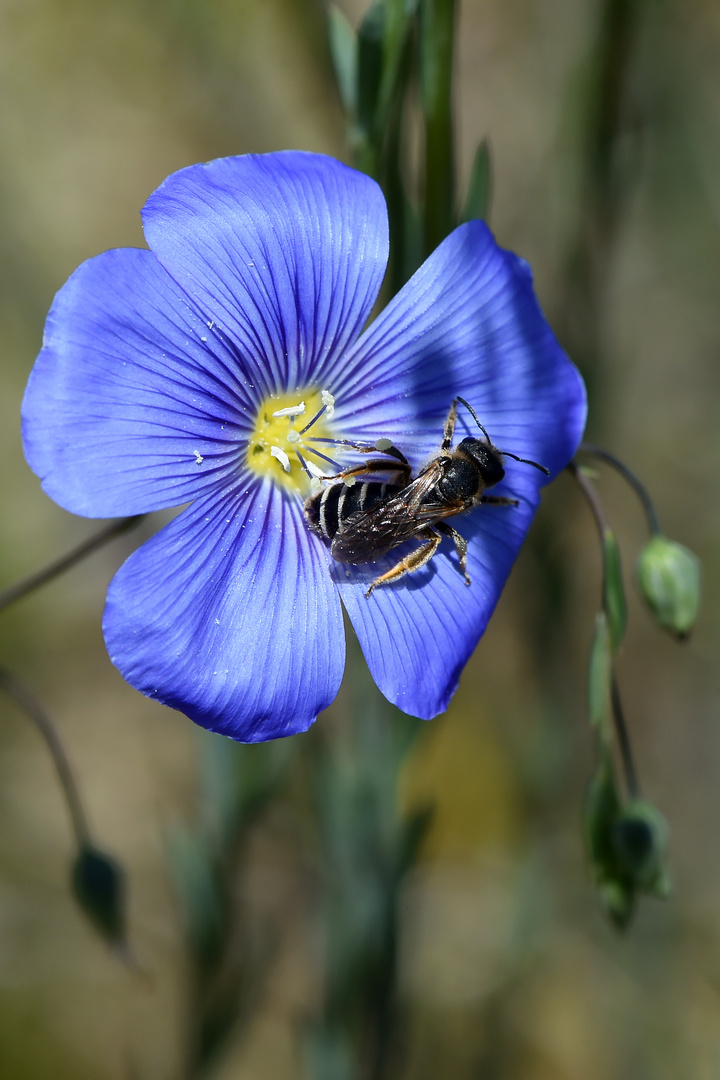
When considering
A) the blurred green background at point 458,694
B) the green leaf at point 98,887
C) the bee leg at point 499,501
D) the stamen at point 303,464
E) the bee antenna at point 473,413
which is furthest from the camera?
the blurred green background at point 458,694

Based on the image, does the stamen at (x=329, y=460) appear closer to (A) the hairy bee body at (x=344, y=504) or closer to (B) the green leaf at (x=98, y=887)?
(A) the hairy bee body at (x=344, y=504)

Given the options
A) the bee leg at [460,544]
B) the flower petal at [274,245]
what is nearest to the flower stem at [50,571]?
the flower petal at [274,245]

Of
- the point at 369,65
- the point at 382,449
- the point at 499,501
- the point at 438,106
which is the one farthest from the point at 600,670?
the point at 369,65

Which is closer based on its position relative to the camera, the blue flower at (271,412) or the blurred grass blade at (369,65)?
the blue flower at (271,412)

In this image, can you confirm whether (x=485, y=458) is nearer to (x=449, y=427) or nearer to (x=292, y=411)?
(x=449, y=427)

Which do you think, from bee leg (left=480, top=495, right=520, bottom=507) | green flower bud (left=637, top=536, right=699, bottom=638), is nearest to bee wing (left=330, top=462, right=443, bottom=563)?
bee leg (left=480, top=495, right=520, bottom=507)

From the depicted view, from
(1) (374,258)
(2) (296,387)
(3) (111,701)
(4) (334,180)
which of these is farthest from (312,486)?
(3) (111,701)
